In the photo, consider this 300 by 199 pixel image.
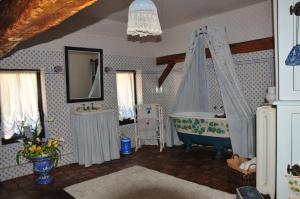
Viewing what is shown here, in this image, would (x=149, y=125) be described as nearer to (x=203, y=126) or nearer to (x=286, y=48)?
(x=203, y=126)

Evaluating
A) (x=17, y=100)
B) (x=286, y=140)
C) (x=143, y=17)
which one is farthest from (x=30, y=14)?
(x=17, y=100)

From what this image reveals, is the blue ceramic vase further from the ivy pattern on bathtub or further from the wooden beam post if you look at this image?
the wooden beam post

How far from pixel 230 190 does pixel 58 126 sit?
3.21 m

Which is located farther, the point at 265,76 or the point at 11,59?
the point at 265,76

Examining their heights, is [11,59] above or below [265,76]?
above

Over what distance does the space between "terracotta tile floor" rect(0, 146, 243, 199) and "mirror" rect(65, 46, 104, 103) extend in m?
1.41

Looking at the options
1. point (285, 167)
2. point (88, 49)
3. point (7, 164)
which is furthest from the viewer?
point (88, 49)

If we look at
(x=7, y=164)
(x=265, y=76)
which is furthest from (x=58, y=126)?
(x=265, y=76)

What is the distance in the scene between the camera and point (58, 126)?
451 cm

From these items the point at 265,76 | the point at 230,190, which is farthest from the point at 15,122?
the point at 265,76

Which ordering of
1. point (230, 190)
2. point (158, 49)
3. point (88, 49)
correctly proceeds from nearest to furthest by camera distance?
point (230, 190) → point (88, 49) → point (158, 49)

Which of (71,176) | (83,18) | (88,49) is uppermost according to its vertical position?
(83,18)

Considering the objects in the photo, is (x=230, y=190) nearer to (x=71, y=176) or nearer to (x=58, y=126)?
(x=71, y=176)

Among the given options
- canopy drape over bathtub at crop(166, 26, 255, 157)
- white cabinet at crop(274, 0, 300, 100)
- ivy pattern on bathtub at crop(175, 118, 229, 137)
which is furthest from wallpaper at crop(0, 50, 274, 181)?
white cabinet at crop(274, 0, 300, 100)
